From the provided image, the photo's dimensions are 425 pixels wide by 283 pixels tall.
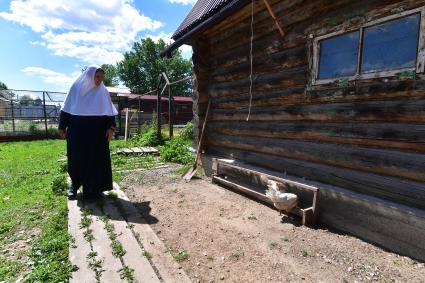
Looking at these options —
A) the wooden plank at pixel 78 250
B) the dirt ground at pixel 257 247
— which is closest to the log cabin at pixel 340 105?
the dirt ground at pixel 257 247

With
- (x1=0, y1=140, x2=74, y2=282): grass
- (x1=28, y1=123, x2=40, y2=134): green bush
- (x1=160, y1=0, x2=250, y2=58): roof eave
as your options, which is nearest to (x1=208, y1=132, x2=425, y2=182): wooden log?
(x1=160, y1=0, x2=250, y2=58): roof eave

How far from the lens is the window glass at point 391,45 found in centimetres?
299

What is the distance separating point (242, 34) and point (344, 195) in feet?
11.0

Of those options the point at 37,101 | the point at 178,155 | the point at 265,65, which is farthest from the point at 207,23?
the point at 37,101

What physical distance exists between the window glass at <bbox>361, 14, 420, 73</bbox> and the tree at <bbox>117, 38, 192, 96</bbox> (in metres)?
53.3

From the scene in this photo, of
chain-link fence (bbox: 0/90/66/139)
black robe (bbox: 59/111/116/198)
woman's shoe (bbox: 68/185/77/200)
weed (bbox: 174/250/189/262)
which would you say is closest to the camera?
weed (bbox: 174/250/189/262)

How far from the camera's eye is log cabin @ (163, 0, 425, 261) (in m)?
2.99

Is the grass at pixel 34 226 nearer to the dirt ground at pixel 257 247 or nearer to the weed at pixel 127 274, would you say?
the weed at pixel 127 274

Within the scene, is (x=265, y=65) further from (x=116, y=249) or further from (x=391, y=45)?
(x=116, y=249)

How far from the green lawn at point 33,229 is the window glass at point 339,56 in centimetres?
362

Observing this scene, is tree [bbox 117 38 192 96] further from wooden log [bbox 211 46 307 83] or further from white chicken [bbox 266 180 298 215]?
white chicken [bbox 266 180 298 215]

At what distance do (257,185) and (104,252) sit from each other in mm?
2741

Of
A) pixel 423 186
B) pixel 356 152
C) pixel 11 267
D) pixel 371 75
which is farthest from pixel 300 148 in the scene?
pixel 11 267

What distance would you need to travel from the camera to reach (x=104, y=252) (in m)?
2.98
